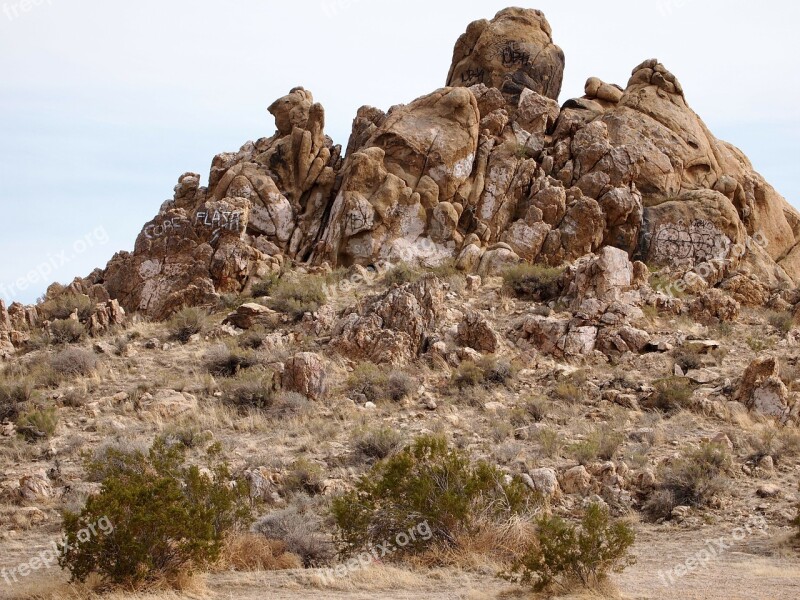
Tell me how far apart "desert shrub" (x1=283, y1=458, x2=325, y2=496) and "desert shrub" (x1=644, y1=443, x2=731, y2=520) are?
567 cm

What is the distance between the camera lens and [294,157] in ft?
102


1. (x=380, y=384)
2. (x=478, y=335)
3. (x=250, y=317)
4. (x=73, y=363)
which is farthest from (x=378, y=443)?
(x=250, y=317)

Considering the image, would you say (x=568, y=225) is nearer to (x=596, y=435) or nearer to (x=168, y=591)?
(x=596, y=435)

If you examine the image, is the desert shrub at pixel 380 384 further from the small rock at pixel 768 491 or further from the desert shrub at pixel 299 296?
the small rock at pixel 768 491

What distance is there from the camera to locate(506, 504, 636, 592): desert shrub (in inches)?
407

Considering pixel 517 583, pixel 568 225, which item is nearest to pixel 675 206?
pixel 568 225

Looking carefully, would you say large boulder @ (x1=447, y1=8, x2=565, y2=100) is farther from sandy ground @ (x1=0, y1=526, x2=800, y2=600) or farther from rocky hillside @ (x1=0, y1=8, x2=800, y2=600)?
sandy ground @ (x1=0, y1=526, x2=800, y2=600)

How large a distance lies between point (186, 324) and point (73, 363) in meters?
3.90

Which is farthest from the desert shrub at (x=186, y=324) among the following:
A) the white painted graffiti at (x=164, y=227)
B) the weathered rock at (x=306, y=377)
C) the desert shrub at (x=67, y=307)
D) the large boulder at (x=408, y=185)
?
the large boulder at (x=408, y=185)

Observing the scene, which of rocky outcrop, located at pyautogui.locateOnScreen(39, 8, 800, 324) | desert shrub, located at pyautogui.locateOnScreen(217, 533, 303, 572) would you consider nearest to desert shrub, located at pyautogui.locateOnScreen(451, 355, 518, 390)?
rocky outcrop, located at pyautogui.locateOnScreen(39, 8, 800, 324)

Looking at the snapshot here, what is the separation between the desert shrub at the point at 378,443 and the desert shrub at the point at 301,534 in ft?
10.0

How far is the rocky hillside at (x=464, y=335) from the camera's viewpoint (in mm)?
13805

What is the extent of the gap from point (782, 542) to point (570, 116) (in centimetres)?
2258

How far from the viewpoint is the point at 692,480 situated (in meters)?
14.7
